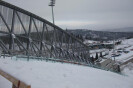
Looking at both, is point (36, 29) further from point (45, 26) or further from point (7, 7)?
point (7, 7)

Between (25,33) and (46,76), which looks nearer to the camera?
(46,76)

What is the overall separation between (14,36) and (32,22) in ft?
19.3

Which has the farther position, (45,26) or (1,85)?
(45,26)

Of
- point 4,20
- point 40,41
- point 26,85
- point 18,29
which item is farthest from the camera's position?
point 40,41

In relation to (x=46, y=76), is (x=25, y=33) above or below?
above

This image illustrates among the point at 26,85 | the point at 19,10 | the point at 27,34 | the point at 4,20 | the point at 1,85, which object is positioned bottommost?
the point at 1,85

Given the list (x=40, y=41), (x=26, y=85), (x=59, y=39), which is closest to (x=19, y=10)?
(x=40, y=41)

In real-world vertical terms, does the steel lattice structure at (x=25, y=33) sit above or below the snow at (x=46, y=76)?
above

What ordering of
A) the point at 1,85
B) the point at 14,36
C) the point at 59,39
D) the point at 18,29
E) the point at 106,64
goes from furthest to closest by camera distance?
the point at 106,64
the point at 59,39
the point at 18,29
the point at 14,36
the point at 1,85

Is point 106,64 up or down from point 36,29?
down

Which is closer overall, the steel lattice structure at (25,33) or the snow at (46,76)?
the snow at (46,76)

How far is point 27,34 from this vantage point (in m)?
24.7

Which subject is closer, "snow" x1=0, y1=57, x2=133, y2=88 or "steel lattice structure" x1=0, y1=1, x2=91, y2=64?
"snow" x1=0, y1=57, x2=133, y2=88

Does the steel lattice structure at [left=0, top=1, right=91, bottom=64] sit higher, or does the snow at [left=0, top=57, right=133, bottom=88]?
the steel lattice structure at [left=0, top=1, right=91, bottom=64]
